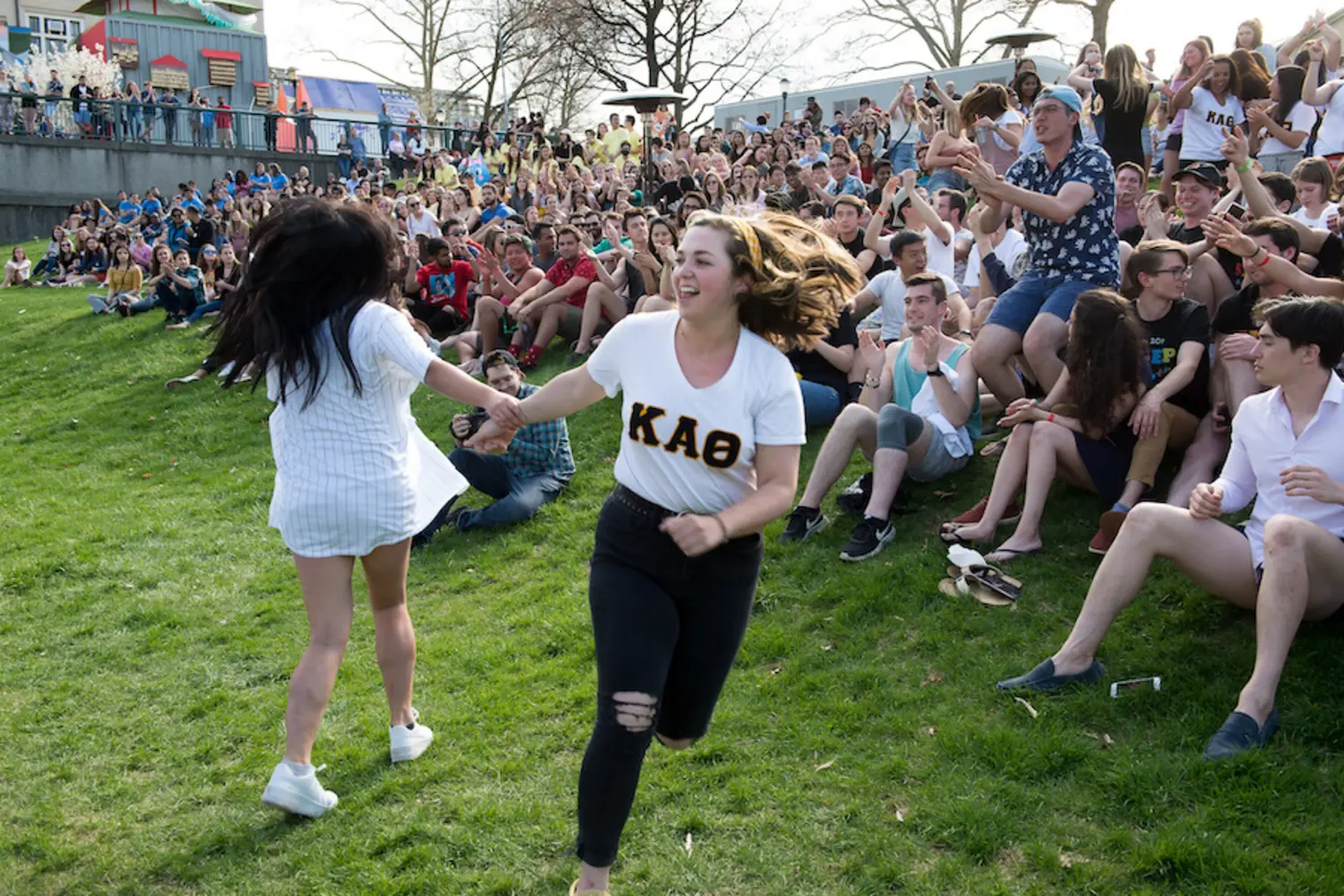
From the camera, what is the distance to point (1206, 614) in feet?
17.0

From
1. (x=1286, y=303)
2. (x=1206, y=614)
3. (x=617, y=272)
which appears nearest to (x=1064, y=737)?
(x=1206, y=614)

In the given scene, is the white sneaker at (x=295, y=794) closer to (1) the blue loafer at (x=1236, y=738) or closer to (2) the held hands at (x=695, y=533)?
(2) the held hands at (x=695, y=533)

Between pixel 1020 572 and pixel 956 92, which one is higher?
pixel 956 92

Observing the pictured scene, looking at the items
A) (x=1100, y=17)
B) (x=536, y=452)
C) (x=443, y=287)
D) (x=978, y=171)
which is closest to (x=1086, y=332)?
(x=978, y=171)

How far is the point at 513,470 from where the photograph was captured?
8492 millimetres

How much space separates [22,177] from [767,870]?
115 feet

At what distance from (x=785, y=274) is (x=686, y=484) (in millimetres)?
733

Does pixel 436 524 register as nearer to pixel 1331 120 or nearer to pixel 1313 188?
pixel 1313 188

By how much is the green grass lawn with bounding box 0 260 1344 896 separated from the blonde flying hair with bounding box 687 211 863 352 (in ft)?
6.05

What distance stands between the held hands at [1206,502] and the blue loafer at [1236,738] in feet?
2.66

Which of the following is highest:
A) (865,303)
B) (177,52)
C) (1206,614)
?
(177,52)

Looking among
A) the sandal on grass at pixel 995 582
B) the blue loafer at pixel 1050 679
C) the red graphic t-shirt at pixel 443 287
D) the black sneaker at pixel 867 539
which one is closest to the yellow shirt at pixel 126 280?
the red graphic t-shirt at pixel 443 287

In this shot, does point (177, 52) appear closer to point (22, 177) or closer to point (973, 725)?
point (22, 177)

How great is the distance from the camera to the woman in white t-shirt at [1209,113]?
1026 cm
